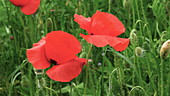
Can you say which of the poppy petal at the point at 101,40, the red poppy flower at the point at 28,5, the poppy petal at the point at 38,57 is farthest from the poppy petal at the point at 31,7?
the poppy petal at the point at 101,40

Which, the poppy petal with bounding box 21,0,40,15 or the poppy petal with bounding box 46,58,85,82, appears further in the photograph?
the poppy petal with bounding box 21,0,40,15

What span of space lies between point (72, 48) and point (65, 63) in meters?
0.05

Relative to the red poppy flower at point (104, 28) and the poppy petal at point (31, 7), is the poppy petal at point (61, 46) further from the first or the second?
the poppy petal at point (31, 7)

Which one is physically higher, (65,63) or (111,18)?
(111,18)

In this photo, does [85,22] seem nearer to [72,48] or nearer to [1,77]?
[72,48]

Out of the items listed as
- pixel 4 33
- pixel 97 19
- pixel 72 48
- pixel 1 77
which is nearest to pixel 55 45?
pixel 72 48

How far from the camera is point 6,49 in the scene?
2689mm

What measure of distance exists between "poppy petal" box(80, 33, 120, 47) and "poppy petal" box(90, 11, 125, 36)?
0.04m

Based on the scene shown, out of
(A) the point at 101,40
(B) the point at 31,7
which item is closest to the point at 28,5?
(B) the point at 31,7

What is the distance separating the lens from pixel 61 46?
1.19 meters

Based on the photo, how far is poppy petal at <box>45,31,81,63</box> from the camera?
1.17 metres

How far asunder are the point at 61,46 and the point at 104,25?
0.49ft

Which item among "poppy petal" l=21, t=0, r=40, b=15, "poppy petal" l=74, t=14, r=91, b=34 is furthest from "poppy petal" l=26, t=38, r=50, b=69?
"poppy petal" l=21, t=0, r=40, b=15

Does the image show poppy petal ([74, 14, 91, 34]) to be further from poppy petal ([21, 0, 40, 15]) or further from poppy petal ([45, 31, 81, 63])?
poppy petal ([21, 0, 40, 15])
